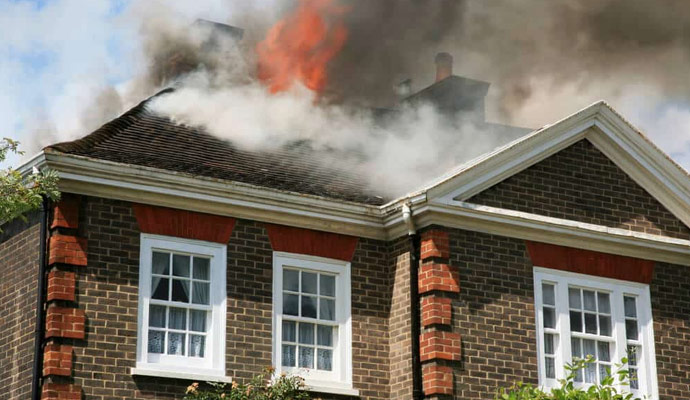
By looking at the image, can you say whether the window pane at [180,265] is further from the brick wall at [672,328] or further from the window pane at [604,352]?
the brick wall at [672,328]

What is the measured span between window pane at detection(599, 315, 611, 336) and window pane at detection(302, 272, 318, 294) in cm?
466

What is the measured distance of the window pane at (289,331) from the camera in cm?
A: 1930

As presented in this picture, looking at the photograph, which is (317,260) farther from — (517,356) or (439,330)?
(517,356)

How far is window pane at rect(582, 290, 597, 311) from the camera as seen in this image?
2056cm

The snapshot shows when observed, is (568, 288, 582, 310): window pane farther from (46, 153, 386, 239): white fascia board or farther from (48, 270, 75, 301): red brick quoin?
(48, 270, 75, 301): red brick quoin

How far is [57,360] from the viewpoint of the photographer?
17.2m

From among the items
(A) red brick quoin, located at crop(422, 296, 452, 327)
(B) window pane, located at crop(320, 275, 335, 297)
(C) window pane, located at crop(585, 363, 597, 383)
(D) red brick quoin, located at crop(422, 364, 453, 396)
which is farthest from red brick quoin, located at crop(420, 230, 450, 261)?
(C) window pane, located at crop(585, 363, 597, 383)

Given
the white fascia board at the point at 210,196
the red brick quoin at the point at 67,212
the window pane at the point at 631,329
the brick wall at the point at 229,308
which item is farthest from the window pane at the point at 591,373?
the red brick quoin at the point at 67,212

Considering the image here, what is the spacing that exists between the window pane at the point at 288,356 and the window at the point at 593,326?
3.81 m

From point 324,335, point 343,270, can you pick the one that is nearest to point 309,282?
point 343,270

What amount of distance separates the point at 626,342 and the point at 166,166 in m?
7.78

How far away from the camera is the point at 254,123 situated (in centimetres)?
2209

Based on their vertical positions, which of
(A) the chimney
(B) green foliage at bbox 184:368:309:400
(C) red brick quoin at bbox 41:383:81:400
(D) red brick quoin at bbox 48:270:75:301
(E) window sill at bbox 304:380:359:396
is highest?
(A) the chimney

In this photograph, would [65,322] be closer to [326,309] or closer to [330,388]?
[330,388]
